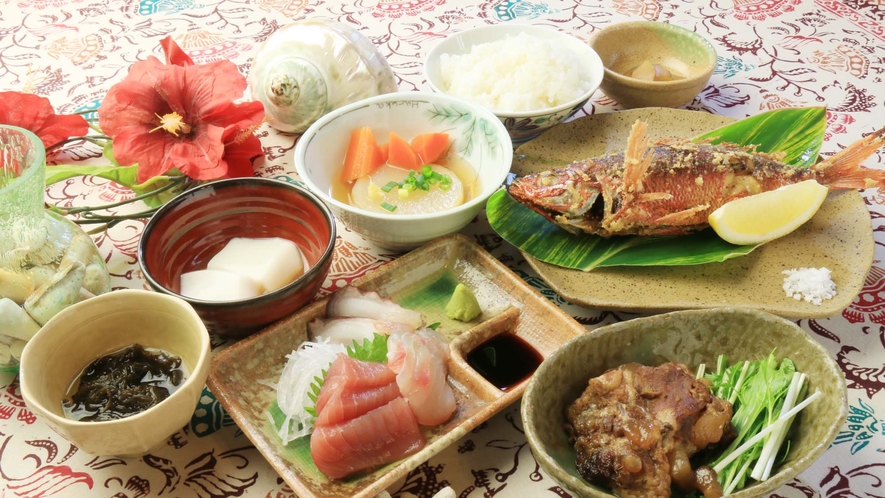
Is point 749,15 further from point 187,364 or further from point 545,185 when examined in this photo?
point 187,364

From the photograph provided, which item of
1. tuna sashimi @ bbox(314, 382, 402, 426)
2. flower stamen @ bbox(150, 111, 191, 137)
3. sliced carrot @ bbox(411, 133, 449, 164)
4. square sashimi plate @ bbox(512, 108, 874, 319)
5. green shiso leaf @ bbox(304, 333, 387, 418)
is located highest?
flower stamen @ bbox(150, 111, 191, 137)

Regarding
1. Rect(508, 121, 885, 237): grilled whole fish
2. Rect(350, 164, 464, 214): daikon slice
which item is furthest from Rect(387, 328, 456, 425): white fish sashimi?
Rect(508, 121, 885, 237): grilled whole fish

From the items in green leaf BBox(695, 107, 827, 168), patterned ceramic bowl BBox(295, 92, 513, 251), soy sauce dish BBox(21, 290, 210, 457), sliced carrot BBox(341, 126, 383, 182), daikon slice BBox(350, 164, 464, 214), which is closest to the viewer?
soy sauce dish BBox(21, 290, 210, 457)

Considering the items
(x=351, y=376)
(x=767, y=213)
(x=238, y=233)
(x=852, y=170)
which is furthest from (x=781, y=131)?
(x=238, y=233)

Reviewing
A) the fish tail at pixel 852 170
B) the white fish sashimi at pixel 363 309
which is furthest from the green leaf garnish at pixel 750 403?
the fish tail at pixel 852 170

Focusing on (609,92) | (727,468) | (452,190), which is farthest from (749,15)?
(727,468)

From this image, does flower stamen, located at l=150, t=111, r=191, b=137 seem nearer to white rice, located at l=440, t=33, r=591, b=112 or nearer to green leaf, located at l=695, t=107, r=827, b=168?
white rice, located at l=440, t=33, r=591, b=112
